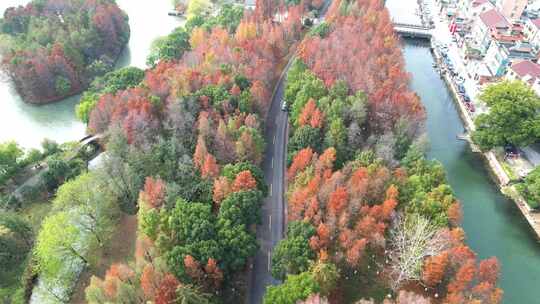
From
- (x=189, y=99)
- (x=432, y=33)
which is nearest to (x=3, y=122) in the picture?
(x=189, y=99)

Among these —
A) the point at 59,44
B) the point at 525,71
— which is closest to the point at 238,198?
the point at 59,44

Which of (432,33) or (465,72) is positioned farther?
(432,33)

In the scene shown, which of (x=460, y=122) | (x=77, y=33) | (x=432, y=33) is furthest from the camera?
(x=432, y=33)

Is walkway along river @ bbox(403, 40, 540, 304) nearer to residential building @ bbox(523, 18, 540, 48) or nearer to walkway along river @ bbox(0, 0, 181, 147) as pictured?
residential building @ bbox(523, 18, 540, 48)

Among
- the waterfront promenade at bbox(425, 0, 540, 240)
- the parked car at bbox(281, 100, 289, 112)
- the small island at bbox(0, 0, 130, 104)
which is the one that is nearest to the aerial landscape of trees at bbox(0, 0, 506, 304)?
the parked car at bbox(281, 100, 289, 112)

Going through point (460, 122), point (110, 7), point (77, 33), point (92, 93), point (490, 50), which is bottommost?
point (460, 122)

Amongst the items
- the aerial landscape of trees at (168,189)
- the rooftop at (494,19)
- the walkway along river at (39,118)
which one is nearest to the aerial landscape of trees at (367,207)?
the aerial landscape of trees at (168,189)

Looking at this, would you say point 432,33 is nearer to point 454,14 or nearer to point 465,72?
point 454,14
